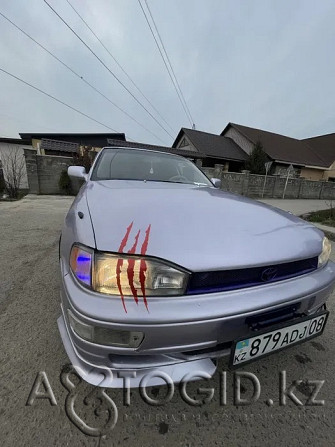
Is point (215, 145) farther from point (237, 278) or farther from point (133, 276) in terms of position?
point (133, 276)

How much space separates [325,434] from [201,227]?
1184 millimetres

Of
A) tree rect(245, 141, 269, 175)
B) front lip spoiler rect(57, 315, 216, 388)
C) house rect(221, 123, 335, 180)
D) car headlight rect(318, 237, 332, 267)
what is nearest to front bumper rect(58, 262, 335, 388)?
front lip spoiler rect(57, 315, 216, 388)

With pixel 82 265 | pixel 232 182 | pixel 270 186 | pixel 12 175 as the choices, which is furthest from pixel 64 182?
pixel 270 186

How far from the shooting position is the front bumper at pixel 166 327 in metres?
0.96

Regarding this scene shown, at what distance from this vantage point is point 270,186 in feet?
48.0

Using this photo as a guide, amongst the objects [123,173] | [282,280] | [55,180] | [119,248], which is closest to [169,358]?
[119,248]

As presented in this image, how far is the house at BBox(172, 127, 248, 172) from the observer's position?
70.0 ft

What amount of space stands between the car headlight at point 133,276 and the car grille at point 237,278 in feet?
0.23

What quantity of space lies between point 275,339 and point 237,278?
41 centimetres

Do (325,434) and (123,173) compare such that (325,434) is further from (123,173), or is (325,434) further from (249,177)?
(249,177)

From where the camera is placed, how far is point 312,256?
1.38 metres

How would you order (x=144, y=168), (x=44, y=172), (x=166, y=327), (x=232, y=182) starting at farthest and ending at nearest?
(x=232, y=182)
(x=44, y=172)
(x=144, y=168)
(x=166, y=327)

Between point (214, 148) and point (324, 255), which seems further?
A: point (214, 148)

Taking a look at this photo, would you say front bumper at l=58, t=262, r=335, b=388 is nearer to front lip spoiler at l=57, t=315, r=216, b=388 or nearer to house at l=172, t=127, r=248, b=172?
front lip spoiler at l=57, t=315, r=216, b=388
